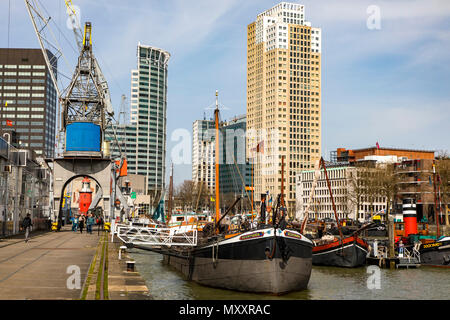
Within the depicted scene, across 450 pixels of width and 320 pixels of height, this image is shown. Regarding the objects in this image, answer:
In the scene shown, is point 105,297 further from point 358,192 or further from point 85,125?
point 358,192

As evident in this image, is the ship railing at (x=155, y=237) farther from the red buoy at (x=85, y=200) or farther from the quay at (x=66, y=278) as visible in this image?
the red buoy at (x=85, y=200)

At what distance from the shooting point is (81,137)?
308ft

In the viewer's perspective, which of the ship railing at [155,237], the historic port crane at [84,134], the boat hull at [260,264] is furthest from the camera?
the historic port crane at [84,134]

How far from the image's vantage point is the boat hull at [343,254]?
4753 centimetres

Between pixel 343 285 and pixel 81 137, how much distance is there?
6719 cm

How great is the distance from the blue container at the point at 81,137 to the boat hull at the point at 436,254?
61271mm

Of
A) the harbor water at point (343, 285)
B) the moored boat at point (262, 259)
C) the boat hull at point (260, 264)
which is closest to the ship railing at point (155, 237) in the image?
the harbor water at point (343, 285)

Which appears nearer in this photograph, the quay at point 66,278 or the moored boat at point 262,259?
the quay at point 66,278

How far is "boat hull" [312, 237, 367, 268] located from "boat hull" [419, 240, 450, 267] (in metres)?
5.99

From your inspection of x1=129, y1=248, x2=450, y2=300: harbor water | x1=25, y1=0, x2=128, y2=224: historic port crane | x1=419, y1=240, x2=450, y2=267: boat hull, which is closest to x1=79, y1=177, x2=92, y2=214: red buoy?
x1=25, y1=0, x2=128, y2=224: historic port crane

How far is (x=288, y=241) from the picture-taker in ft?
97.5

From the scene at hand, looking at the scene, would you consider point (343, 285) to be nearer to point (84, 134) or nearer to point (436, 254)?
point (436, 254)

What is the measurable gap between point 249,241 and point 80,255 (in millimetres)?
14973
